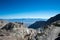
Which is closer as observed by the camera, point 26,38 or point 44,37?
point 44,37

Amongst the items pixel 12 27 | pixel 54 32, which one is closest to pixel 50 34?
pixel 54 32

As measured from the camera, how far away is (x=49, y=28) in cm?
3747

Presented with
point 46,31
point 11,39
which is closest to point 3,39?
point 11,39

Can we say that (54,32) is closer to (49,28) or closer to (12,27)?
(49,28)

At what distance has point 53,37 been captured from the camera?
33031 millimetres

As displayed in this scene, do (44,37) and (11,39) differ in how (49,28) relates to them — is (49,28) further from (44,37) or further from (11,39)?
(11,39)

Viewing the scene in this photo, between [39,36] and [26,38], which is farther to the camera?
[26,38]

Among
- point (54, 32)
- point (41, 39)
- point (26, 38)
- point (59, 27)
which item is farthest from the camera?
point (26, 38)

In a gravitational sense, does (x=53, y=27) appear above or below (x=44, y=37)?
above

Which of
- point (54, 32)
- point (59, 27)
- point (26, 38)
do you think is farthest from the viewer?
point (26, 38)

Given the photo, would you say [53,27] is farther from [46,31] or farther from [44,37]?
[44,37]

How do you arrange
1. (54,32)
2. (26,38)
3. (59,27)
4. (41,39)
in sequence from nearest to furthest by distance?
(41,39), (54,32), (59,27), (26,38)

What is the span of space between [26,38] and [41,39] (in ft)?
47.0

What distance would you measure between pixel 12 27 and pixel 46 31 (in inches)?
625
